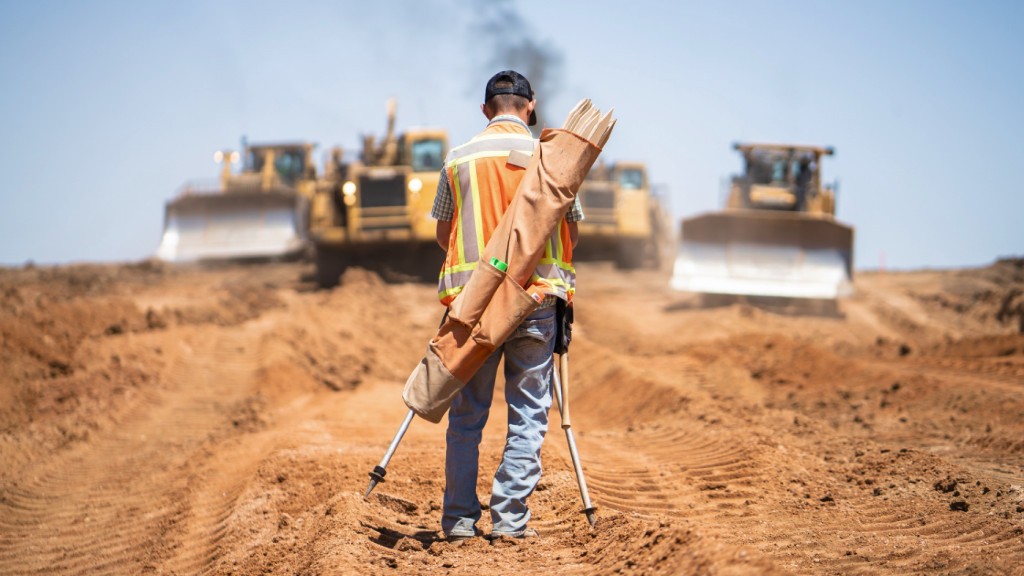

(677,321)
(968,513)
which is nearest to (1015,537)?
(968,513)

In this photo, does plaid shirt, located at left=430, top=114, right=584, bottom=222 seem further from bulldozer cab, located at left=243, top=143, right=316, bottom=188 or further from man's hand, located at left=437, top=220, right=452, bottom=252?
bulldozer cab, located at left=243, top=143, right=316, bottom=188

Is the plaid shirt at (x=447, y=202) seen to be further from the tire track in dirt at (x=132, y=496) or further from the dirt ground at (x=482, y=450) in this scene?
the tire track in dirt at (x=132, y=496)

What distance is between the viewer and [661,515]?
5648mm

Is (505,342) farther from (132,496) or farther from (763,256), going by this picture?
(763,256)

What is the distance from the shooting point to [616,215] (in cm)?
2398

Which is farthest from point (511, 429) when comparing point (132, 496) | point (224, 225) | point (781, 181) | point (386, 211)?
point (224, 225)

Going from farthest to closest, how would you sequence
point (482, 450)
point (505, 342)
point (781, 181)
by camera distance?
point (781, 181), point (482, 450), point (505, 342)

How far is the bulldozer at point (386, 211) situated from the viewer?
21.6 metres

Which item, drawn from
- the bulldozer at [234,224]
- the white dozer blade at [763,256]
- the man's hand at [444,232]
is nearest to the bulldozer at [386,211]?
the bulldozer at [234,224]

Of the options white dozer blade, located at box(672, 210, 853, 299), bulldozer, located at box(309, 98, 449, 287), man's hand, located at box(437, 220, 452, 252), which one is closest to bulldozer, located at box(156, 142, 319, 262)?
bulldozer, located at box(309, 98, 449, 287)

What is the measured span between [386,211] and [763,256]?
7452 mm

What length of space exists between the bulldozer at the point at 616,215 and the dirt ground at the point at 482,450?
5467 millimetres

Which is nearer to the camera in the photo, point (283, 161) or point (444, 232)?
point (444, 232)

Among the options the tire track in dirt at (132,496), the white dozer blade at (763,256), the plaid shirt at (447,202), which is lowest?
the tire track in dirt at (132,496)
